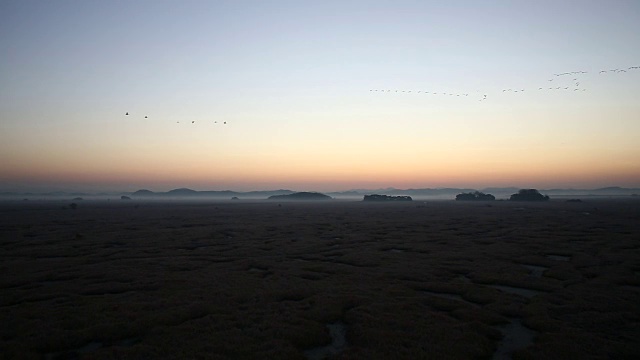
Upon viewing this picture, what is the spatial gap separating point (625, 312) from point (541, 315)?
2.49m

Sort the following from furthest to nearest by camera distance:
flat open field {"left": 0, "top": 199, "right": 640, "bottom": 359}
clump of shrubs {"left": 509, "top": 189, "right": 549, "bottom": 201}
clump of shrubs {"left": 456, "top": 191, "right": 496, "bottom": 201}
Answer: clump of shrubs {"left": 456, "top": 191, "right": 496, "bottom": 201}
clump of shrubs {"left": 509, "top": 189, "right": 549, "bottom": 201}
flat open field {"left": 0, "top": 199, "right": 640, "bottom": 359}

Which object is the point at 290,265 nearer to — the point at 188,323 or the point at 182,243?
the point at 188,323

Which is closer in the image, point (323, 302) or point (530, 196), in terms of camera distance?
point (323, 302)

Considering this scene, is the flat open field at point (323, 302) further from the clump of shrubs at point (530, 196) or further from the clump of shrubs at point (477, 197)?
the clump of shrubs at point (477, 197)

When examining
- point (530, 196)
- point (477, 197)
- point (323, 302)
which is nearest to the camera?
point (323, 302)

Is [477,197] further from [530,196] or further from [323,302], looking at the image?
[323,302]

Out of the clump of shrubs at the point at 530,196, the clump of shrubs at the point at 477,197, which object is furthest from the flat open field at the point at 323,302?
the clump of shrubs at the point at 477,197

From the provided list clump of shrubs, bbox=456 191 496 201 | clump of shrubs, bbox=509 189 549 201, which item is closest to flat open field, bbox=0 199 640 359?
clump of shrubs, bbox=509 189 549 201

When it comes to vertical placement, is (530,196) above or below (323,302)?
above

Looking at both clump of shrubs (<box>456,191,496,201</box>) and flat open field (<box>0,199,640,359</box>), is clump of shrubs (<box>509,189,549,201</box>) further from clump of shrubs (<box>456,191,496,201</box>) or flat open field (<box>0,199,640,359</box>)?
flat open field (<box>0,199,640,359</box>)

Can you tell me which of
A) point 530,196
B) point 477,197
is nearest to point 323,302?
point 530,196

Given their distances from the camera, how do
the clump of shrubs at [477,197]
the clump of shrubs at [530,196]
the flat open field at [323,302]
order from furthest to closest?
the clump of shrubs at [477,197]
the clump of shrubs at [530,196]
the flat open field at [323,302]

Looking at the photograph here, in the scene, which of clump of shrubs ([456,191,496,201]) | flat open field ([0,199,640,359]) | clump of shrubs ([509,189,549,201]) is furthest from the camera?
clump of shrubs ([456,191,496,201])

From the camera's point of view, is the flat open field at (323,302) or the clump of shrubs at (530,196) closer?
the flat open field at (323,302)
